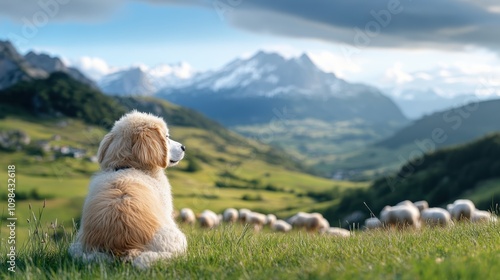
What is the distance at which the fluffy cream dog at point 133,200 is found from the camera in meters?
7.28

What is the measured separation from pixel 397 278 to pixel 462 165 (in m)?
107

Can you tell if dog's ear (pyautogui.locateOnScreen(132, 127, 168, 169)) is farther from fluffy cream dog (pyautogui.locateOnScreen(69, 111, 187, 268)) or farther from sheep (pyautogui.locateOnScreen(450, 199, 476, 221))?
sheep (pyautogui.locateOnScreen(450, 199, 476, 221))

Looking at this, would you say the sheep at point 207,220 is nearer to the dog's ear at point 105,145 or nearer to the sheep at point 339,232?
the sheep at point 339,232

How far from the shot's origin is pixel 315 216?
42.0 m

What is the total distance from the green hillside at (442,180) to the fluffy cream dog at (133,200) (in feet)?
257

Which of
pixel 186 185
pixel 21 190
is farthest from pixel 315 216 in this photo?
pixel 186 185

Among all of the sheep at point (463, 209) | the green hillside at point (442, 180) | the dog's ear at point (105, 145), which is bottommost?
the green hillside at point (442, 180)

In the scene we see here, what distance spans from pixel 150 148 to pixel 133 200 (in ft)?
3.67

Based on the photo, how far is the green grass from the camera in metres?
5.49

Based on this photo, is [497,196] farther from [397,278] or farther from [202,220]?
[397,278]

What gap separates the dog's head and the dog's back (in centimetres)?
74

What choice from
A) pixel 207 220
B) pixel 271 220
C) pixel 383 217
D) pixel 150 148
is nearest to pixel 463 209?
pixel 383 217

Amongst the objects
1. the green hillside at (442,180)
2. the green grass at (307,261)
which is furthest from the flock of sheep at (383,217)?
the green hillside at (442,180)

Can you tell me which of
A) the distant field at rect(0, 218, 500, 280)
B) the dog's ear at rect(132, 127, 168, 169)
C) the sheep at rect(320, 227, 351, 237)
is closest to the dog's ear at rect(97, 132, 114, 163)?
the dog's ear at rect(132, 127, 168, 169)
